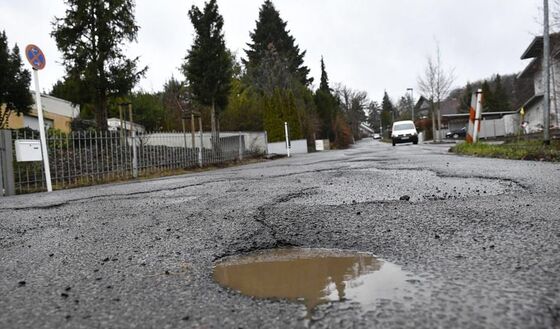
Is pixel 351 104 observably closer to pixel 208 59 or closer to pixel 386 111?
pixel 386 111

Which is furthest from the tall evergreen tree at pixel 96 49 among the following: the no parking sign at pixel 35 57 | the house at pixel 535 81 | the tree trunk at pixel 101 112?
the house at pixel 535 81

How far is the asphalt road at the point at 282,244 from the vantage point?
1.55m

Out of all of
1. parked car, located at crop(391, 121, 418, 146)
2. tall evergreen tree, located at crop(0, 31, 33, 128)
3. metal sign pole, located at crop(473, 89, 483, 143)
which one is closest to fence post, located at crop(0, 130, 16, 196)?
metal sign pole, located at crop(473, 89, 483, 143)

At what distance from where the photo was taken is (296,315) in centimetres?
153

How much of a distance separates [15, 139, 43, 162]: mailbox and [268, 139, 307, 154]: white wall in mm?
19787

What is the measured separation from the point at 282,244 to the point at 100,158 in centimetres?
1050

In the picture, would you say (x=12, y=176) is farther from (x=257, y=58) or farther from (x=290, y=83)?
(x=257, y=58)

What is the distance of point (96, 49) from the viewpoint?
17203 millimetres

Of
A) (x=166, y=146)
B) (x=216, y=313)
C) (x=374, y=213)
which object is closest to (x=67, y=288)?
(x=216, y=313)

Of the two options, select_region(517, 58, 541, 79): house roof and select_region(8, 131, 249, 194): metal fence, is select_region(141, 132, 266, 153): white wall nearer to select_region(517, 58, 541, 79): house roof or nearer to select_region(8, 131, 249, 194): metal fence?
select_region(8, 131, 249, 194): metal fence

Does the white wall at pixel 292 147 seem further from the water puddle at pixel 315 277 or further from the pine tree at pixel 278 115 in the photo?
the water puddle at pixel 315 277

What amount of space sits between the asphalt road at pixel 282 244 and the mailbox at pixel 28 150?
453cm

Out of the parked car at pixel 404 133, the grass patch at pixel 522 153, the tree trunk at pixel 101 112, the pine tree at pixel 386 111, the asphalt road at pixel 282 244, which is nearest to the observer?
the asphalt road at pixel 282 244

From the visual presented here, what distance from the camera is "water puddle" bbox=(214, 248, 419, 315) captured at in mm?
1708
